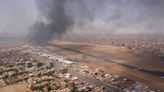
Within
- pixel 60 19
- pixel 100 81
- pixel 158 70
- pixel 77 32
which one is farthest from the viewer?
pixel 77 32

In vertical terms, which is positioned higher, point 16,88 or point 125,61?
point 125,61

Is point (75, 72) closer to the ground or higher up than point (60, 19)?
closer to the ground

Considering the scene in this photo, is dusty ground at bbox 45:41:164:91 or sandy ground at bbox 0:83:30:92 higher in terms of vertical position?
dusty ground at bbox 45:41:164:91

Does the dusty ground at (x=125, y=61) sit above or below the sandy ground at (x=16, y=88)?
above

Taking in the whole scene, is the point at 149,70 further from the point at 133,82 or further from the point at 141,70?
the point at 133,82

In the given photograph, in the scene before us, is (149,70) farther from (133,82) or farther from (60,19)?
(60,19)

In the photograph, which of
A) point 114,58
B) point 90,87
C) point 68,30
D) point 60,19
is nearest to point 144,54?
point 114,58

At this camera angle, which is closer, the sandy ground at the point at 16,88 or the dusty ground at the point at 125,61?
the sandy ground at the point at 16,88

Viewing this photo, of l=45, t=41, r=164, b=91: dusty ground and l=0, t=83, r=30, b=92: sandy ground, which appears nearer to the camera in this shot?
l=0, t=83, r=30, b=92: sandy ground

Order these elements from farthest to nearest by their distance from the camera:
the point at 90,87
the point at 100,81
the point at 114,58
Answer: the point at 114,58, the point at 100,81, the point at 90,87

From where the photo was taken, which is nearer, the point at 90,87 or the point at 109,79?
the point at 90,87

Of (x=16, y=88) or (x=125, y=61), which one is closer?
(x=16, y=88)
